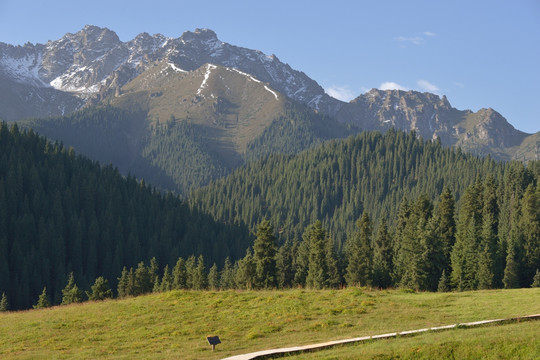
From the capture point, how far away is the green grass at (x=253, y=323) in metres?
34.7

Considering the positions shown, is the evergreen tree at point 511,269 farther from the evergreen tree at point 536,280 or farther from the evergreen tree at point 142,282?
the evergreen tree at point 142,282

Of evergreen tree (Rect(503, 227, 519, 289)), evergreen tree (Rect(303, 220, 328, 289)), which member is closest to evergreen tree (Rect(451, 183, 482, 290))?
evergreen tree (Rect(503, 227, 519, 289))

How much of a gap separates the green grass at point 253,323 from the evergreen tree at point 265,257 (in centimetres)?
3112

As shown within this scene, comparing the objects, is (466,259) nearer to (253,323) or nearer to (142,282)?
(253,323)

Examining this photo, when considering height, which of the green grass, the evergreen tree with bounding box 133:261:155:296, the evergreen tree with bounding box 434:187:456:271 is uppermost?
the evergreen tree with bounding box 434:187:456:271

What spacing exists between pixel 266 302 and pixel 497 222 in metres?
85.6

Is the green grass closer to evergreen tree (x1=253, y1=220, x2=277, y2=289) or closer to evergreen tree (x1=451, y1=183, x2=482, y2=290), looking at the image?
evergreen tree (x1=253, y1=220, x2=277, y2=289)

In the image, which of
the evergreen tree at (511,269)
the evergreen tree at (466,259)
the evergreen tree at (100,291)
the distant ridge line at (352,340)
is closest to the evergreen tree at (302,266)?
the evergreen tree at (466,259)

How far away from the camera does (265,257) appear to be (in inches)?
3541

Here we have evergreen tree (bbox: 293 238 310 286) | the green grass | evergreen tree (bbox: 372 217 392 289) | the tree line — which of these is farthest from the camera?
evergreen tree (bbox: 293 238 310 286)

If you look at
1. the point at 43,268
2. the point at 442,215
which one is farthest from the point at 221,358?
the point at 43,268

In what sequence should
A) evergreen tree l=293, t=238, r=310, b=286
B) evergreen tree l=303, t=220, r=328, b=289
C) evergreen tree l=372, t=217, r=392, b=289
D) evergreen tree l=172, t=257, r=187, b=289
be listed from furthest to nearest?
evergreen tree l=172, t=257, r=187, b=289 → evergreen tree l=293, t=238, r=310, b=286 → evergreen tree l=303, t=220, r=328, b=289 → evergreen tree l=372, t=217, r=392, b=289

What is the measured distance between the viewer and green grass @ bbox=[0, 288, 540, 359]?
34.7 m

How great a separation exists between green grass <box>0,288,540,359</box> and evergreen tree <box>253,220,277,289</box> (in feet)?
102
